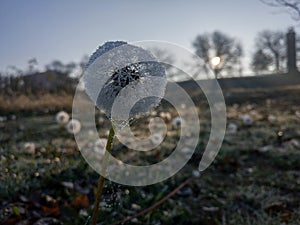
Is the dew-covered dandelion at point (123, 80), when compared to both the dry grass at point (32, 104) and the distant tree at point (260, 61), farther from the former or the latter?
the distant tree at point (260, 61)

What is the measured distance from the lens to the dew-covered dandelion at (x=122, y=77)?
1192mm

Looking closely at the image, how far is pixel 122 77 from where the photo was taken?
3.93ft

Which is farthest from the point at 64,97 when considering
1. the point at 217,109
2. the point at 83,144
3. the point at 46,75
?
the point at 83,144

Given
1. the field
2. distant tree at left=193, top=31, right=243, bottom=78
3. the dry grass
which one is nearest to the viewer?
the field

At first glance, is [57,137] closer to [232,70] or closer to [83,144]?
[83,144]

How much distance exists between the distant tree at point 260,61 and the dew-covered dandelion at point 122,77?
5390 cm

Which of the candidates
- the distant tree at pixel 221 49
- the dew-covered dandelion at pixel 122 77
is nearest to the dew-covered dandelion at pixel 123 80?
the dew-covered dandelion at pixel 122 77

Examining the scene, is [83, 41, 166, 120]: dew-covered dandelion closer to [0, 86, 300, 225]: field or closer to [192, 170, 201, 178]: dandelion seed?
[0, 86, 300, 225]: field

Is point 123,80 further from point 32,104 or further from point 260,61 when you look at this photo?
point 260,61

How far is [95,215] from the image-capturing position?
3.77ft

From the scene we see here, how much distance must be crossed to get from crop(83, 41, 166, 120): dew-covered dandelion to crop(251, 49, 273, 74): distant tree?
2122 inches

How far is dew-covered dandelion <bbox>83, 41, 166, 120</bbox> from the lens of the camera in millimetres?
1192

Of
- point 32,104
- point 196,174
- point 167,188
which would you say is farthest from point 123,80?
point 32,104

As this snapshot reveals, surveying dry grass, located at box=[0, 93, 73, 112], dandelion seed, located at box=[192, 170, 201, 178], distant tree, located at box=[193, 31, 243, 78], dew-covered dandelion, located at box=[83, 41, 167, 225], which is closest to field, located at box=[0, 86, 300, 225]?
dandelion seed, located at box=[192, 170, 201, 178]
